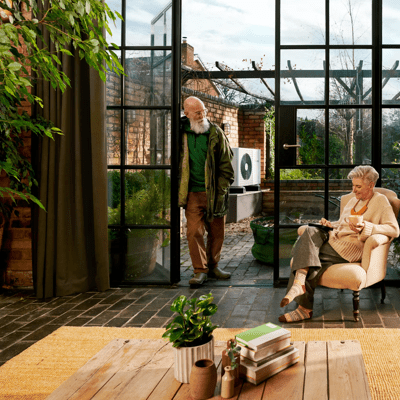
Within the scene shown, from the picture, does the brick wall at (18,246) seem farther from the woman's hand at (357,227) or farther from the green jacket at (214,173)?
the woman's hand at (357,227)

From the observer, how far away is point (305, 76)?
4.16 meters

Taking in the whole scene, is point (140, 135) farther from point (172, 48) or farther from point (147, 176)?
point (172, 48)

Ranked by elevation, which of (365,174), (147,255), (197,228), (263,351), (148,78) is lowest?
(147,255)

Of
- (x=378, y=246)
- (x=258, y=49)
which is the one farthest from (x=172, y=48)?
(x=258, y=49)

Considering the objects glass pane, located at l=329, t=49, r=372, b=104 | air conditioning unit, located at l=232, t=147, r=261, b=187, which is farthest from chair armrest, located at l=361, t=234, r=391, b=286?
air conditioning unit, located at l=232, t=147, r=261, b=187

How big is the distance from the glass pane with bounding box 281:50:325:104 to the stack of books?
2.91 meters

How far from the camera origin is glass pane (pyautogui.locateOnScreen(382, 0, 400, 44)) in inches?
162

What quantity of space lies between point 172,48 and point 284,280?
7.59 ft

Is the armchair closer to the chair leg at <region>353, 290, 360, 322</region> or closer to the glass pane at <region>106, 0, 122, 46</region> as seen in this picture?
the chair leg at <region>353, 290, 360, 322</region>

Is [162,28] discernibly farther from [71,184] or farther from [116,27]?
[71,184]

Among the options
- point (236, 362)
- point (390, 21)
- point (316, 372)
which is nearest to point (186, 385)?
point (236, 362)

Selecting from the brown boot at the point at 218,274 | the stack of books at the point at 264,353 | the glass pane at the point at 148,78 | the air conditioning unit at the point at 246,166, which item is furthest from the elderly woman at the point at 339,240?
the air conditioning unit at the point at 246,166

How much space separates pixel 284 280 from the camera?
4.24m

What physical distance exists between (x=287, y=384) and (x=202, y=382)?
282mm
